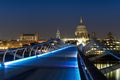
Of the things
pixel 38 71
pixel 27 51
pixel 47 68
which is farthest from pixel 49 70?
pixel 27 51

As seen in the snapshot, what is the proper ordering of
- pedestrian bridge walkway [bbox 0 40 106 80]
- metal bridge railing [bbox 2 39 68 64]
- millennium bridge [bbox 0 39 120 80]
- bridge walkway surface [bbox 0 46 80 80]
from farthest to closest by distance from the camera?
1. metal bridge railing [bbox 2 39 68 64]
2. bridge walkway surface [bbox 0 46 80 80]
3. millennium bridge [bbox 0 39 120 80]
4. pedestrian bridge walkway [bbox 0 40 106 80]

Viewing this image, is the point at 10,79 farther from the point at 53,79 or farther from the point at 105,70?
the point at 105,70

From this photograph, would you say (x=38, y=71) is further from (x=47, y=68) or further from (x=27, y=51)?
(x=27, y=51)

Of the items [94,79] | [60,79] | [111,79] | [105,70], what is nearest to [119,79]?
[111,79]

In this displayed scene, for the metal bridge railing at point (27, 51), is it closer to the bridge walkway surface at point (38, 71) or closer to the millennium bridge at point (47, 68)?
the millennium bridge at point (47, 68)

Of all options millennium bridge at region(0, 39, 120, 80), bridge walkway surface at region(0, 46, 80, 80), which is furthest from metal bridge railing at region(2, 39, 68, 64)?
bridge walkway surface at region(0, 46, 80, 80)

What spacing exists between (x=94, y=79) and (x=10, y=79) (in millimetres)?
4113

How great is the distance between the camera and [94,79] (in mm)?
9008

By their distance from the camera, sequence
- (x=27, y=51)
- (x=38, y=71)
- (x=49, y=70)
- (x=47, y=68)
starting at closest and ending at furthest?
(x=38, y=71)
(x=49, y=70)
(x=47, y=68)
(x=27, y=51)

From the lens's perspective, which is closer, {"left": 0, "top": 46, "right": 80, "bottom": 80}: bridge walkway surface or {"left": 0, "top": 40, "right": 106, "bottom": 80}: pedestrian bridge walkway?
{"left": 0, "top": 40, "right": 106, "bottom": 80}: pedestrian bridge walkway

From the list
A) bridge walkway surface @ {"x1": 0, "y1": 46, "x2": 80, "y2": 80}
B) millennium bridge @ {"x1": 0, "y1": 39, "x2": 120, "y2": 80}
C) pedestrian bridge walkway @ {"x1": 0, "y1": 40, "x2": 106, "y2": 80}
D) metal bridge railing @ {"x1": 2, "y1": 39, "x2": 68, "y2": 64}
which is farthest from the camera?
metal bridge railing @ {"x1": 2, "y1": 39, "x2": 68, "y2": 64}

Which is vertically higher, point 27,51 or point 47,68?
point 47,68

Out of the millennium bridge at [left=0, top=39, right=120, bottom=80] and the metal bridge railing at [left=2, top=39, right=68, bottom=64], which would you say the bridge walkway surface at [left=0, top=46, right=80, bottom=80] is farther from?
the metal bridge railing at [left=2, top=39, right=68, bottom=64]

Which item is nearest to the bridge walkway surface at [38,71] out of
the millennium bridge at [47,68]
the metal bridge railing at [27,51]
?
the millennium bridge at [47,68]
